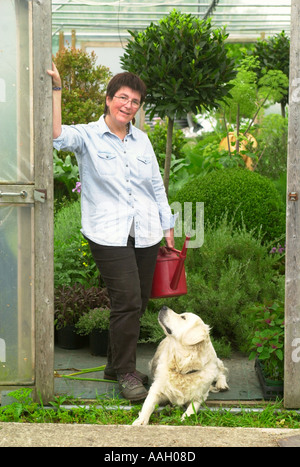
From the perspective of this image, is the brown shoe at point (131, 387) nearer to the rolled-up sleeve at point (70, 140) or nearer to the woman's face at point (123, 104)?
the rolled-up sleeve at point (70, 140)

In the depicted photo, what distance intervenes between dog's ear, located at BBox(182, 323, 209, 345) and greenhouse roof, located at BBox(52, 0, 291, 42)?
812 cm

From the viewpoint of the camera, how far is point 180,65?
606 cm

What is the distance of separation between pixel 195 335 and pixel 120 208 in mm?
859

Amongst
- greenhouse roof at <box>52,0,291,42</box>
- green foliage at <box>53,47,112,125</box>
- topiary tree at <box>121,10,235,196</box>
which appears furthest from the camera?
greenhouse roof at <box>52,0,291,42</box>

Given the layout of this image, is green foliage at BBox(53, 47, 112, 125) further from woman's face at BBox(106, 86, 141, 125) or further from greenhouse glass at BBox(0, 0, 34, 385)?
greenhouse glass at BBox(0, 0, 34, 385)

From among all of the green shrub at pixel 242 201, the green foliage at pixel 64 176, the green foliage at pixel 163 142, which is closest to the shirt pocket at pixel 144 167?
the green shrub at pixel 242 201

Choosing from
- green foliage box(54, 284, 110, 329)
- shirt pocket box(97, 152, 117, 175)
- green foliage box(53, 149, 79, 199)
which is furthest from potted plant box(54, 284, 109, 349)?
green foliage box(53, 149, 79, 199)

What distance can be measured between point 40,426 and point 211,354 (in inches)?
43.6

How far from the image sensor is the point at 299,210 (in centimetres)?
380

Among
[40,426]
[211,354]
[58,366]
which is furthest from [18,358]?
[211,354]

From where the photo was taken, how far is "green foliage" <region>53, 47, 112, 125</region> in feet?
29.0

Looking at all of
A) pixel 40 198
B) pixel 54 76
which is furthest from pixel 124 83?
pixel 40 198

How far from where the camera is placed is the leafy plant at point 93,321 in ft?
15.8

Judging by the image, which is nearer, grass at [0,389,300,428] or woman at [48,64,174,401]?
grass at [0,389,300,428]
